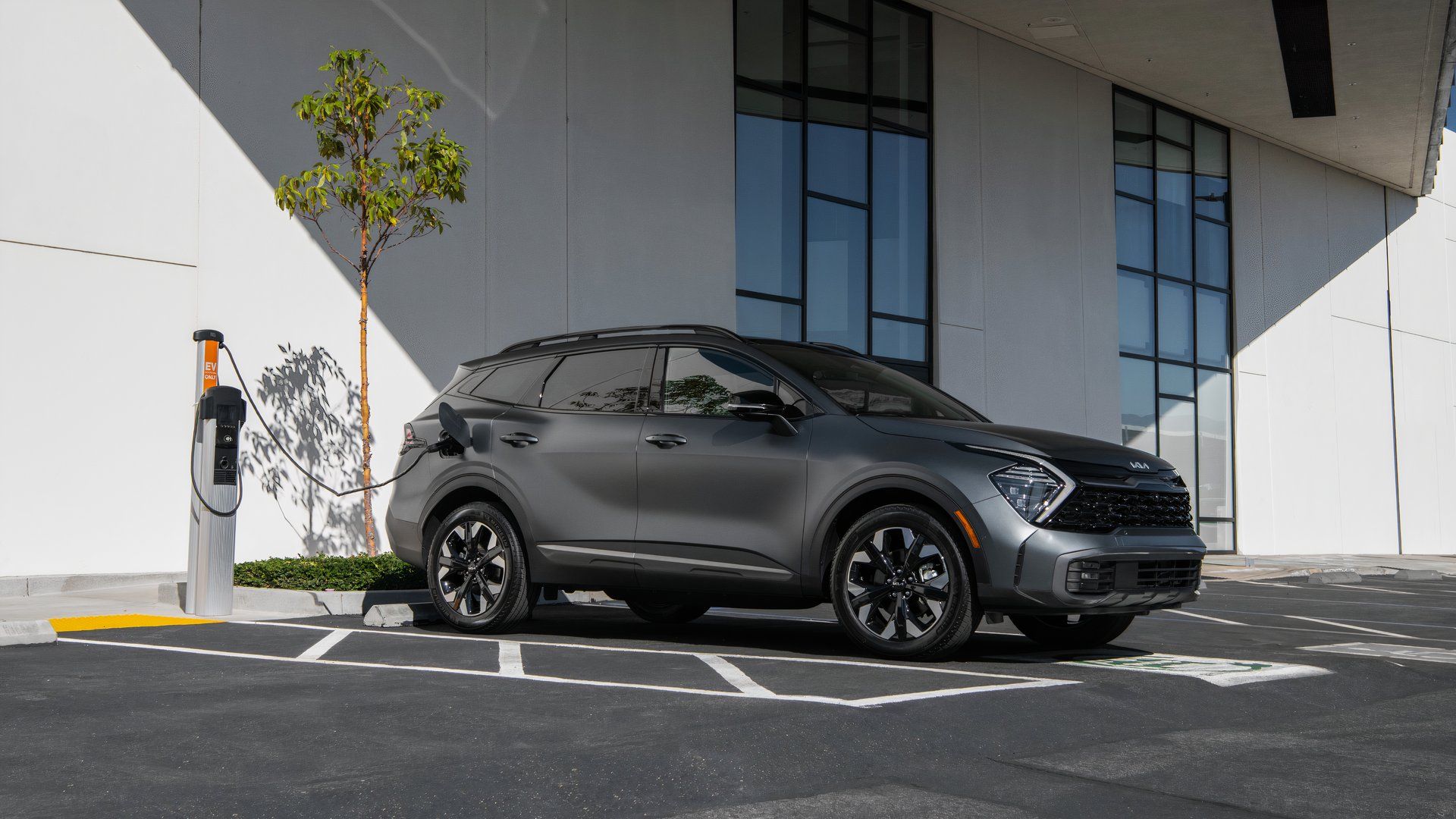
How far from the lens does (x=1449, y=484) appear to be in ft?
102

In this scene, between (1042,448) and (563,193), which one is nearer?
(1042,448)

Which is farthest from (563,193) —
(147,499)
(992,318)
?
(992,318)

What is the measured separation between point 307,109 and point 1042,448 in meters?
7.47

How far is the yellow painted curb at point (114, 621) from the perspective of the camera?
8.25m

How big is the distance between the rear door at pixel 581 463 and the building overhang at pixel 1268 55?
12653 mm

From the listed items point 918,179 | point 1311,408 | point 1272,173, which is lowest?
point 1311,408

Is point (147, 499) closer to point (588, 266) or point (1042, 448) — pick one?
point (588, 266)

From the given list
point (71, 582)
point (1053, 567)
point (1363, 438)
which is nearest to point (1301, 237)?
point (1363, 438)

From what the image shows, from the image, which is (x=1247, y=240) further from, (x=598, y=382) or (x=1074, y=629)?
(x=598, y=382)

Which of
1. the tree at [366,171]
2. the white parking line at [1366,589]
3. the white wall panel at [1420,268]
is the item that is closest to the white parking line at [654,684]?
the tree at [366,171]

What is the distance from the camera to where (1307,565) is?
20375 millimetres

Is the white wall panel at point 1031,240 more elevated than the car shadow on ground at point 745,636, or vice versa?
the white wall panel at point 1031,240

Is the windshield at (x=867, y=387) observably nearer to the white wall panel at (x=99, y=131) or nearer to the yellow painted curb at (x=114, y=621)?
the yellow painted curb at (x=114, y=621)

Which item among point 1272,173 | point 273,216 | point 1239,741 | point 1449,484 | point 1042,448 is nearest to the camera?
point 1239,741
